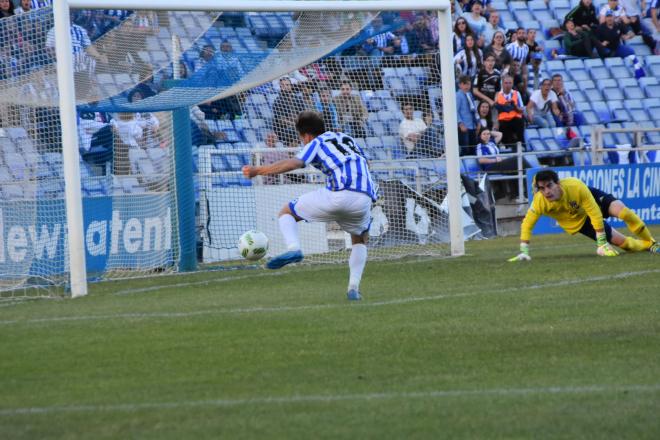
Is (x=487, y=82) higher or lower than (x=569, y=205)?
higher

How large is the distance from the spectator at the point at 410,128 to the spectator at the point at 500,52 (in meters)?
6.94

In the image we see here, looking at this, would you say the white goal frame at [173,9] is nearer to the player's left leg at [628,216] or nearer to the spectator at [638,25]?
the player's left leg at [628,216]

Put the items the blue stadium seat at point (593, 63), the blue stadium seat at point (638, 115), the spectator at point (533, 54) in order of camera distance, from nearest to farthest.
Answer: the spectator at point (533, 54) < the blue stadium seat at point (638, 115) < the blue stadium seat at point (593, 63)

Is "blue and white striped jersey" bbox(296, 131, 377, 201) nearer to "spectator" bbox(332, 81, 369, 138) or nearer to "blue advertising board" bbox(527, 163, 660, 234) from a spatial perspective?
"spectator" bbox(332, 81, 369, 138)

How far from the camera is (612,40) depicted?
2945cm

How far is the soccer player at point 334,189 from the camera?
1134 centimetres

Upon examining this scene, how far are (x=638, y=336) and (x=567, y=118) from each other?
18197mm

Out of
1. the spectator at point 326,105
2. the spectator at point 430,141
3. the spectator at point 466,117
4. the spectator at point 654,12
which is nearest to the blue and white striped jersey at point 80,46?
the spectator at point 326,105

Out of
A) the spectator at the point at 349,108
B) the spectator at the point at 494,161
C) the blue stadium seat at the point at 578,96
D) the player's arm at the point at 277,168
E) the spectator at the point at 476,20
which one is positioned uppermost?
the spectator at the point at 476,20

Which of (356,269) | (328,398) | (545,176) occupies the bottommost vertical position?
(328,398)

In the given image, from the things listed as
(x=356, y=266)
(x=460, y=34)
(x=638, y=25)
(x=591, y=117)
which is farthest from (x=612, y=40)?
(x=356, y=266)

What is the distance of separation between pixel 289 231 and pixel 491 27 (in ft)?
53.8

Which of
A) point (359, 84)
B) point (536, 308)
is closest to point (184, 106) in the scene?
point (359, 84)

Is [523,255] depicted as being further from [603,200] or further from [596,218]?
[603,200]
